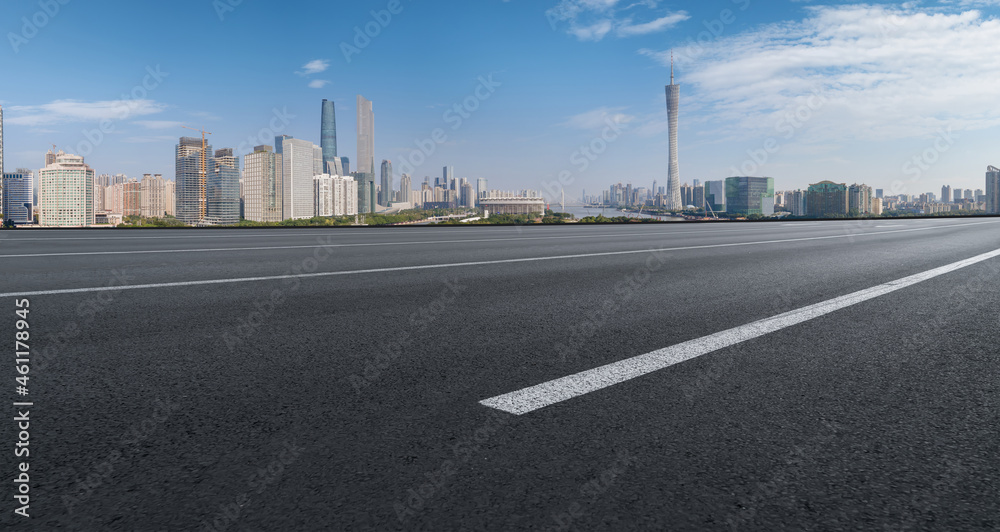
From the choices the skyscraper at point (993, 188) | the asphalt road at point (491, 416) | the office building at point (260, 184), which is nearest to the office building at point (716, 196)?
the skyscraper at point (993, 188)

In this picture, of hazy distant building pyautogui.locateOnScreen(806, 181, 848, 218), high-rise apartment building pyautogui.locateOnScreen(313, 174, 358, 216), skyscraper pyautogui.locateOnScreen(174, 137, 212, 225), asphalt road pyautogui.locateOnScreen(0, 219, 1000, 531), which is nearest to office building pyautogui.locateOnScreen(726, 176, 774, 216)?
hazy distant building pyautogui.locateOnScreen(806, 181, 848, 218)

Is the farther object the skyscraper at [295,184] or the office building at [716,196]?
the office building at [716,196]

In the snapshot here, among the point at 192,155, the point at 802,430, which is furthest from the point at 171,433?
the point at 192,155

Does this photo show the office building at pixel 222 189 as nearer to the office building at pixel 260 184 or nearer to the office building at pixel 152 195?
the office building at pixel 152 195

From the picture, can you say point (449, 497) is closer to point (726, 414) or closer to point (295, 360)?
point (726, 414)

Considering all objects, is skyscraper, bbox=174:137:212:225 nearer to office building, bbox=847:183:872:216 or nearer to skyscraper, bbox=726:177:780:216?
skyscraper, bbox=726:177:780:216

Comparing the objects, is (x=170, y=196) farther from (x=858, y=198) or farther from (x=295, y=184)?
(x=858, y=198)

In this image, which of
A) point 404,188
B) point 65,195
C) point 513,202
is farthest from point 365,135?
point 65,195
